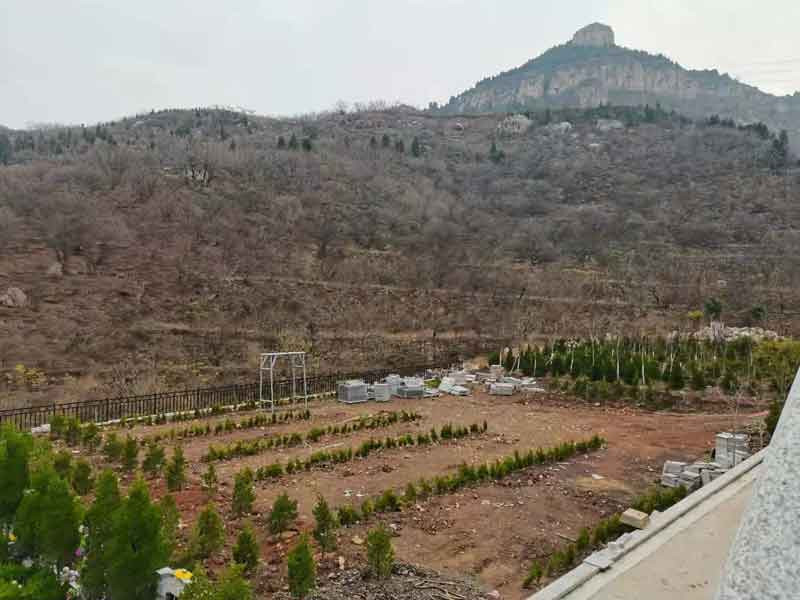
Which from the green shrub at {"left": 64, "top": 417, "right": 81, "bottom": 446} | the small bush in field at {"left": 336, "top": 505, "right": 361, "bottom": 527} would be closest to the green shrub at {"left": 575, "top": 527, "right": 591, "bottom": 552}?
the small bush in field at {"left": 336, "top": 505, "right": 361, "bottom": 527}

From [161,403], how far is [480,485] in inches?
486

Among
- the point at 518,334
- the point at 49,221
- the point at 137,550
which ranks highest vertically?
the point at 49,221

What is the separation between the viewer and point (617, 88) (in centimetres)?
16025

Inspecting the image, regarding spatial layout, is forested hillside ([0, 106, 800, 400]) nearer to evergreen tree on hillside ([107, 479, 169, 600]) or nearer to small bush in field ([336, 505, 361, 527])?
small bush in field ([336, 505, 361, 527])

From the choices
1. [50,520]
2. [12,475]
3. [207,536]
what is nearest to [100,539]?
[50,520]

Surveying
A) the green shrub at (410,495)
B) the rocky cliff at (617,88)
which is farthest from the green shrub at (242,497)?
the rocky cliff at (617,88)

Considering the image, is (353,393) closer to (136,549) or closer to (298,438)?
(298,438)

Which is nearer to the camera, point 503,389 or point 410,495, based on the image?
point 410,495

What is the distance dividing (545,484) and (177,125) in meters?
91.7

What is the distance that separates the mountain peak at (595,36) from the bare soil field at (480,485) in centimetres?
20351

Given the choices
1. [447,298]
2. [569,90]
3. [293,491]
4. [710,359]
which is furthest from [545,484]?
[569,90]

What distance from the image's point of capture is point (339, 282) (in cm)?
3866

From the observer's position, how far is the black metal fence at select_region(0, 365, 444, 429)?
14.4 m

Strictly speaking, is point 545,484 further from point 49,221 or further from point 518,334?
point 49,221
